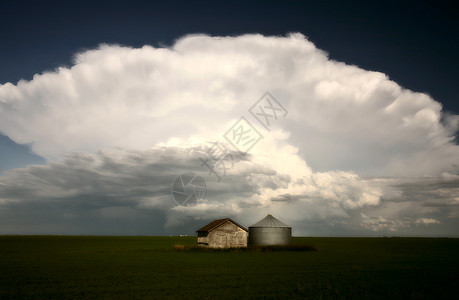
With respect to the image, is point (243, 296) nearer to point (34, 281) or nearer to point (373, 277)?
point (373, 277)

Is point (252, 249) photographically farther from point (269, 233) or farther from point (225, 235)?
point (269, 233)

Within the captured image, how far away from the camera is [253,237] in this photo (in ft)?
193

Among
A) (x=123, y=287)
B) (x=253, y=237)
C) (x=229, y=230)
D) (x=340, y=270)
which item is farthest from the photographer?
(x=253, y=237)

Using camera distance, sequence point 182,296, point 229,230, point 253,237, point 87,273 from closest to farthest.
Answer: point 182,296 < point 87,273 < point 229,230 < point 253,237

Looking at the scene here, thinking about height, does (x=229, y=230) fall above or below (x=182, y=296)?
above

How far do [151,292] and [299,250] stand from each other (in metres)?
40.3

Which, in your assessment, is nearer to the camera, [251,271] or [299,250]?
[251,271]

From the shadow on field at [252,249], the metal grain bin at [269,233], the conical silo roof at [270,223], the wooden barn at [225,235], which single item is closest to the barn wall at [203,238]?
the wooden barn at [225,235]

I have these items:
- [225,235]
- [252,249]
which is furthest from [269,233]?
[225,235]

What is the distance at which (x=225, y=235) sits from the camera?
53.9 meters

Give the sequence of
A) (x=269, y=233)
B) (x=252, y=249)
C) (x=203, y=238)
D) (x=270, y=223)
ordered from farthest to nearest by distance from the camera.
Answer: (x=270, y=223), (x=269, y=233), (x=203, y=238), (x=252, y=249)

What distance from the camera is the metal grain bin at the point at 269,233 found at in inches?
2276

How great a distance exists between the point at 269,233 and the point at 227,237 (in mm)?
8378

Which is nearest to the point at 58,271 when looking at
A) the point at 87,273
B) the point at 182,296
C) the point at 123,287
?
the point at 87,273
